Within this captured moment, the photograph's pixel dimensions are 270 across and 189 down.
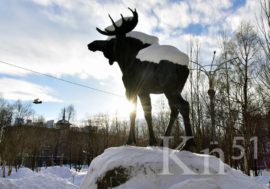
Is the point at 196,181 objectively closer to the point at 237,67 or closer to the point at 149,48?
the point at 149,48

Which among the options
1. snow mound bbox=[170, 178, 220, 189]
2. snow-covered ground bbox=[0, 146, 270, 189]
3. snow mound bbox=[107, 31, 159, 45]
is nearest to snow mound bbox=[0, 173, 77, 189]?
snow-covered ground bbox=[0, 146, 270, 189]

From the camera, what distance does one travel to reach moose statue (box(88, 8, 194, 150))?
624 cm

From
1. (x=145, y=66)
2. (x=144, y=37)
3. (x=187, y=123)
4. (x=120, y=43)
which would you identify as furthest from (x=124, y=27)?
(x=187, y=123)

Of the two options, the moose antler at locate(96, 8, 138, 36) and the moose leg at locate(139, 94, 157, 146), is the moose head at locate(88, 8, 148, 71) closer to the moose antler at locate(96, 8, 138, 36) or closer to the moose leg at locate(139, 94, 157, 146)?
the moose antler at locate(96, 8, 138, 36)

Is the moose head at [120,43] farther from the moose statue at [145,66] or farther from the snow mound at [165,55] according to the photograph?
the snow mound at [165,55]

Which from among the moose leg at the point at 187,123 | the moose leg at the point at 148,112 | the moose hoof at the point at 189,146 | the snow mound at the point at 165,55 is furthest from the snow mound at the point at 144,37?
the moose hoof at the point at 189,146

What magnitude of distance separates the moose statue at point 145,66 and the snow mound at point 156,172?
663 millimetres

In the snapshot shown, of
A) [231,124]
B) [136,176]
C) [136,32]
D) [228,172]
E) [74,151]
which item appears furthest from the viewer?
[74,151]

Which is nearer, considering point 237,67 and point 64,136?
point 237,67

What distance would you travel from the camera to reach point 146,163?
536 cm

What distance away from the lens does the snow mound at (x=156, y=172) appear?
16.9ft

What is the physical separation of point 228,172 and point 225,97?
17065mm

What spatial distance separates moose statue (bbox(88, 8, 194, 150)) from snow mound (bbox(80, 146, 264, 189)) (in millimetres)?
663

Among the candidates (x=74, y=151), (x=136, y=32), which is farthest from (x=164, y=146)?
(x=74, y=151)
